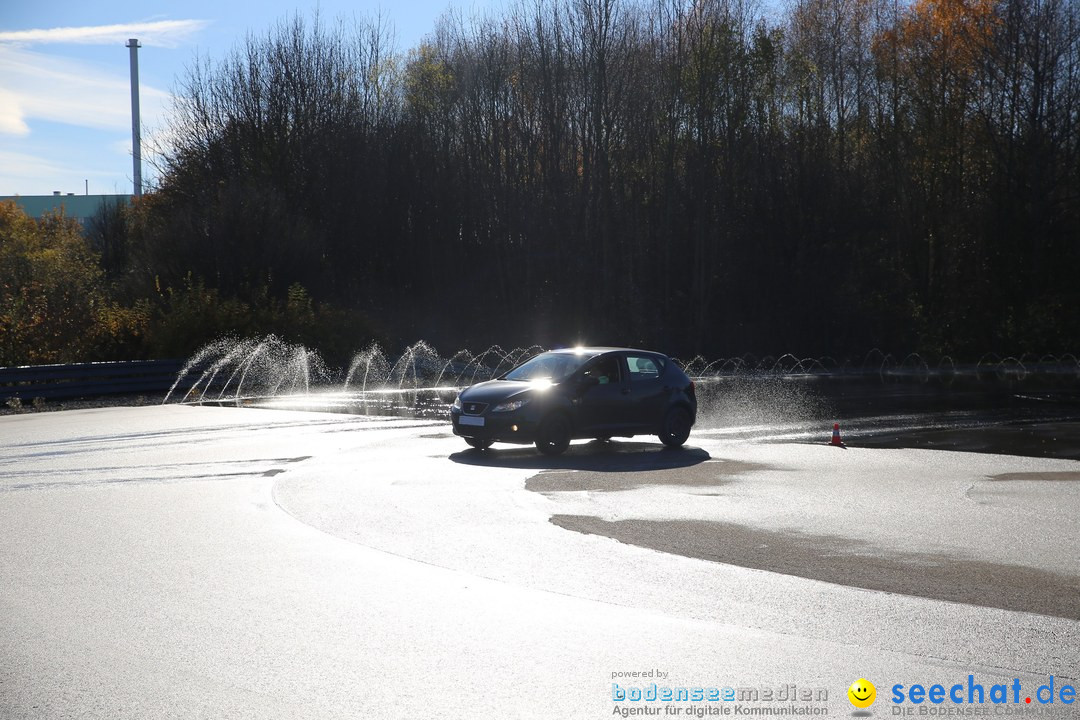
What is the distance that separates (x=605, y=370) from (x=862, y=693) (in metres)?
12.5

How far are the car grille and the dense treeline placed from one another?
31.0 m

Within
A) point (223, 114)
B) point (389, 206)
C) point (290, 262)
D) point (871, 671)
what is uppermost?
point (223, 114)

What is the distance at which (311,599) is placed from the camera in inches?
315

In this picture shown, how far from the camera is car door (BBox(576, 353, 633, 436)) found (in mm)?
17672

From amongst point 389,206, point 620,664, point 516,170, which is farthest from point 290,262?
point 620,664

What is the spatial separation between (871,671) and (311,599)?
381 centimetres

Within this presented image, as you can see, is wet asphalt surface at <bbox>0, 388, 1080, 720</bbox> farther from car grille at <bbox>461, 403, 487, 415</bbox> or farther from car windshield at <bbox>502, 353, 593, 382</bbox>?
car windshield at <bbox>502, 353, 593, 382</bbox>

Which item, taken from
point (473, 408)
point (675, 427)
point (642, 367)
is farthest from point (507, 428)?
point (675, 427)

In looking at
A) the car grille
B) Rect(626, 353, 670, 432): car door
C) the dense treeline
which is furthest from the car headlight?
the dense treeline

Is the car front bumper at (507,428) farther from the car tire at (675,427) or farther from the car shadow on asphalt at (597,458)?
the car tire at (675,427)

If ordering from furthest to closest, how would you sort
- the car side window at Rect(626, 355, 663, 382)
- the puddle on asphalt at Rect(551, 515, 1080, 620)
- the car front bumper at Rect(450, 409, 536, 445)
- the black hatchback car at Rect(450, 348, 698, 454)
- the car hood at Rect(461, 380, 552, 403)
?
1. the car side window at Rect(626, 355, 663, 382)
2. the car hood at Rect(461, 380, 552, 403)
3. the black hatchback car at Rect(450, 348, 698, 454)
4. the car front bumper at Rect(450, 409, 536, 445)
5. the puddle on asphalt at Rect(551, 515, 1080, 620)

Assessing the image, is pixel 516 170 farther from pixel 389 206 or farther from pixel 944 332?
pixel 944 332

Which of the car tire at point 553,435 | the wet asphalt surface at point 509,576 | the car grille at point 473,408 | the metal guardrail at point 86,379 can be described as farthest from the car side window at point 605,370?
the metal guardrail at point 86,379

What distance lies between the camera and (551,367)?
59.9 ft
